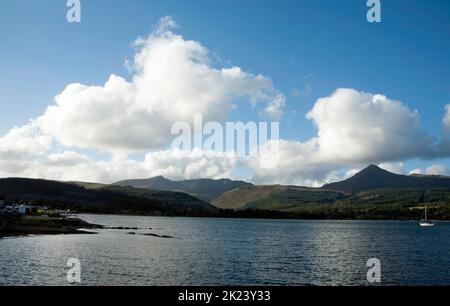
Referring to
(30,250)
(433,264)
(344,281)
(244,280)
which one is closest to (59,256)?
(30,250)

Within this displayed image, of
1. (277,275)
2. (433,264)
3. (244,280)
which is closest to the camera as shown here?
(244,280)

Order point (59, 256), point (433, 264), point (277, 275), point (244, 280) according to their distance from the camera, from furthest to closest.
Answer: point (433, 264), point (59, 256), point (277, 275), point (244, 280)

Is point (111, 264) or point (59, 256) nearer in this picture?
point (111, 264)

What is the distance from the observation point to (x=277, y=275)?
3024 inches

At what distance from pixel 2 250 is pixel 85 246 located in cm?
2297

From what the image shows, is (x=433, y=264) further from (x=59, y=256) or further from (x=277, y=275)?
(x=59, y=256)
